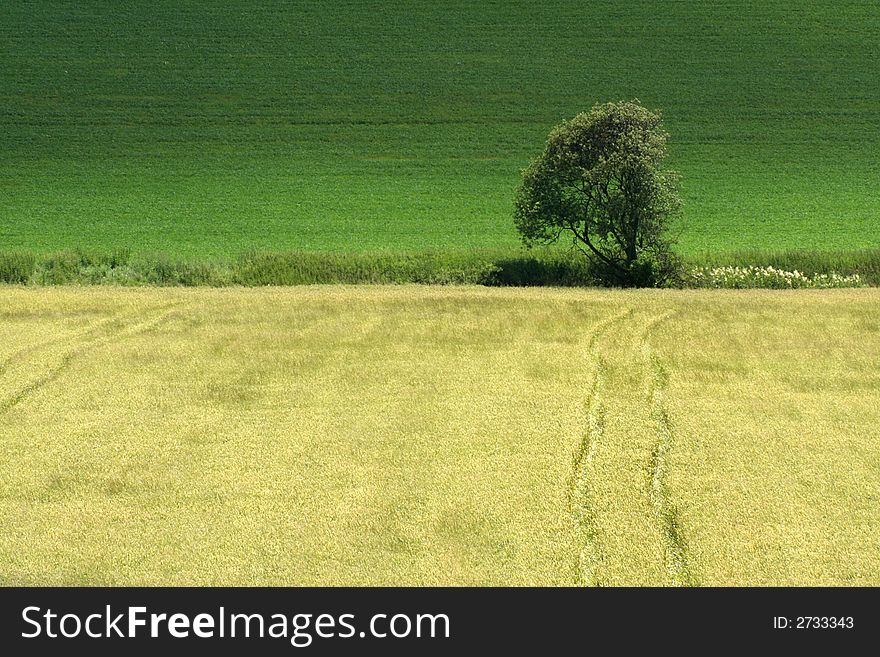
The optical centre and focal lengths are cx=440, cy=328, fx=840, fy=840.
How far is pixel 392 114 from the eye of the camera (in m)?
47.0

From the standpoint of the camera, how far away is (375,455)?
1584cm

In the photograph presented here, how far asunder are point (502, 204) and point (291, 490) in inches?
1089

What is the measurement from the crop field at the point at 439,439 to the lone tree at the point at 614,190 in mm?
4028

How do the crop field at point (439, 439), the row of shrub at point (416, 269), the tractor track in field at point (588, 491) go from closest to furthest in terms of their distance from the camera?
the tractor track in field at point (588, 491), the crop field at point (439, 439), the row of shrub at point (416, 269)

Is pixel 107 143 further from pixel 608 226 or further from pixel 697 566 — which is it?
pixel 697 566

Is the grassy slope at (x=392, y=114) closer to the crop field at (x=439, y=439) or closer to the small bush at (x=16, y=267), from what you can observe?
the small bush at (x=16, y=267)

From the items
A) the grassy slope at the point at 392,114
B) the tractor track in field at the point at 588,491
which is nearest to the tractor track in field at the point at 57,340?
the grassy slope at the point at 392,114

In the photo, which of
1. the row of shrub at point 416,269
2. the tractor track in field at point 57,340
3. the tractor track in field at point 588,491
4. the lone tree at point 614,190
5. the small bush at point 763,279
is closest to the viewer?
the tractor track in field at point 588,491

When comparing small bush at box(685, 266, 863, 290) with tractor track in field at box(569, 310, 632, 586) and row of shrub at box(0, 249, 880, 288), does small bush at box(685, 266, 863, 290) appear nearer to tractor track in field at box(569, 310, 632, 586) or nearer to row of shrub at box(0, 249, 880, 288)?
row of shrub at box(0, 249, 880, 288)

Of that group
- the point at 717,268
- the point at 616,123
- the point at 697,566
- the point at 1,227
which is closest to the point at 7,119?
the point at 1,227

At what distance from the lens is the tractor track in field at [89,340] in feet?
61.8

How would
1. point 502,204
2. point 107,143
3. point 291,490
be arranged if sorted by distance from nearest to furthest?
point 291,490, point 502,204, point 107,143

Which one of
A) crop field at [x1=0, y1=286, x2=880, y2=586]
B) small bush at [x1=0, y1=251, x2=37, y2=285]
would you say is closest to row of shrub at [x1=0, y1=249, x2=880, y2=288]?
small bush at [x1=0, y1=251, x2=37, y2=285]

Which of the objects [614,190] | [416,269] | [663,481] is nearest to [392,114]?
[416,269]
